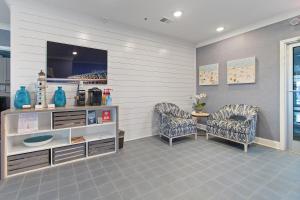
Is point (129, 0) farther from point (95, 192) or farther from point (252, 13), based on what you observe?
point (95, 192)

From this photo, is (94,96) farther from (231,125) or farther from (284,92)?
(284,92)

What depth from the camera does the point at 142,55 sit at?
12.4ft

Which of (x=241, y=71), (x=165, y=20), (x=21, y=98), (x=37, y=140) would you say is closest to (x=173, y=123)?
(x=241, y=71)

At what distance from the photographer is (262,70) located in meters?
3.33

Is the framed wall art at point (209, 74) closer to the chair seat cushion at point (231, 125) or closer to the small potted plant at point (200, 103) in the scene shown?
the small potted plant at point (200, 103)

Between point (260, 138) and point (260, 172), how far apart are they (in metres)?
1.46

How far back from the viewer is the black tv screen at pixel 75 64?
2.73 metres

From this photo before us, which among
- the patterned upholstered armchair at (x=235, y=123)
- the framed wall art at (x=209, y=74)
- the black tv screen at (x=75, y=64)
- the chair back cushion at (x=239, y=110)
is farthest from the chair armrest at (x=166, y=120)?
the framed wall art at (x=209, y=74)

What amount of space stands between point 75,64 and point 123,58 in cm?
103

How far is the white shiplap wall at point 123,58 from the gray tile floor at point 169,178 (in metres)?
1.24

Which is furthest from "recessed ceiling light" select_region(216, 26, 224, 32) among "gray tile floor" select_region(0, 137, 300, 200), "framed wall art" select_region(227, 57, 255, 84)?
"gray tile floor" select_region(0, 137, 300, 200)

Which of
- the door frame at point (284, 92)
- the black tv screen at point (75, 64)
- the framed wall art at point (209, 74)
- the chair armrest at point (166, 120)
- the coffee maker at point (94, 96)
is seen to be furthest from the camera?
the framed wall art at point (209, 74)

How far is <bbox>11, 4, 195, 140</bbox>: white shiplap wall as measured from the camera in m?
2.52

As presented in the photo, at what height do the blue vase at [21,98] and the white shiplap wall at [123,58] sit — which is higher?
the white shiplap wall at [123,58]
